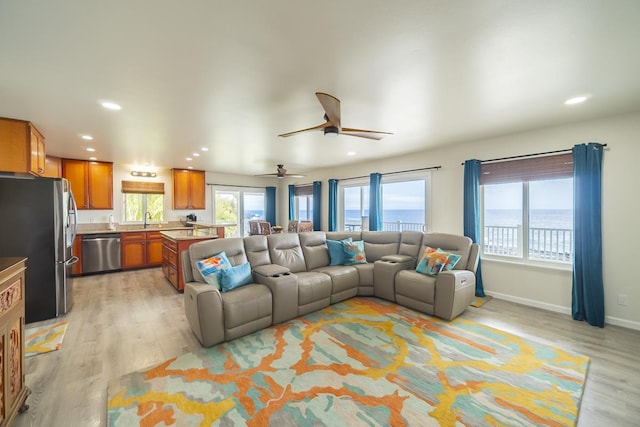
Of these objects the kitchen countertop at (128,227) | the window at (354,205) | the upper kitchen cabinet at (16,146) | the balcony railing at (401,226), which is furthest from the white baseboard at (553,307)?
the upper kitchen cabinet at (16,146)

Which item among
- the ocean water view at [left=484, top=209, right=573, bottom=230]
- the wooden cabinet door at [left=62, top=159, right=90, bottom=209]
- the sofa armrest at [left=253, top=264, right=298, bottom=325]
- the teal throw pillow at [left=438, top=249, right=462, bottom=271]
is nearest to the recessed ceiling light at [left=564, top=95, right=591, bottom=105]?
the ocean water view at [left=484, top=209, right=573, bottom=230]

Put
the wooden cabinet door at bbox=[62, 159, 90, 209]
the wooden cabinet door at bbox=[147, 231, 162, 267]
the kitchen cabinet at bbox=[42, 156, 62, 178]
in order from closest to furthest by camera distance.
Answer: the kitchen cabinet at bbox=[42, 156, 62, 178]
the wooden cabinet door at bbox=[62, 159, 90, 209]
the wooden cabinet door at bbox=[147, 231, 162, 267]

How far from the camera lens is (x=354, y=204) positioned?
6965 millimetres

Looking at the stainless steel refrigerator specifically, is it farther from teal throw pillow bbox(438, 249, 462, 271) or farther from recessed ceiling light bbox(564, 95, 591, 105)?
recessed ceiling light bbox(564, 95, 591, 105)

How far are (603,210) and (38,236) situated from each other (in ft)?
23.9

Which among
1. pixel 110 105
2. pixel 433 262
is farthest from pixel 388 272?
pixel 110 105

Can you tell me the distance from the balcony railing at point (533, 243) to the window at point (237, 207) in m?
6.80

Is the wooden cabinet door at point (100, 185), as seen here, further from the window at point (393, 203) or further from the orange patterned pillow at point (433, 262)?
the orange patterned pillow at point (433, 262)

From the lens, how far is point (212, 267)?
9.78 feet

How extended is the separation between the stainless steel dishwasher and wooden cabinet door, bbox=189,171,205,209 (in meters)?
2.00

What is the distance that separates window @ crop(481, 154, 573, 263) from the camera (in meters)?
3.70

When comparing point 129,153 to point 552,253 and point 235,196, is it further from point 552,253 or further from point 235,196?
point 552,253

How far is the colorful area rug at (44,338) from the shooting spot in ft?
8.54

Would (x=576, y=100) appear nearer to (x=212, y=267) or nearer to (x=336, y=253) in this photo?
(x=336, y=253)
